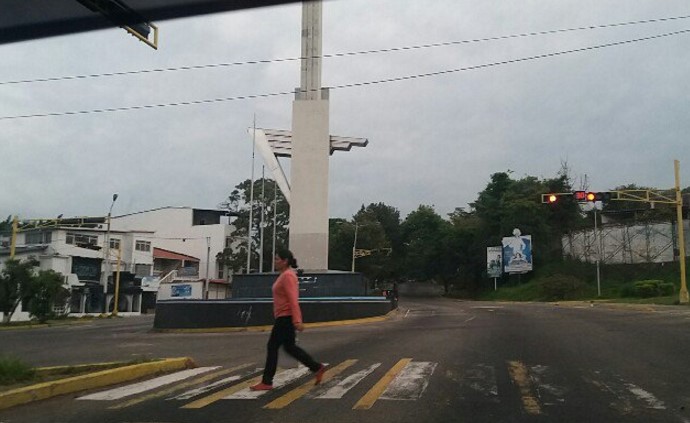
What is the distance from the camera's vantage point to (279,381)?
8.67m

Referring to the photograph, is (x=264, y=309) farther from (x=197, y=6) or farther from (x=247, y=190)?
(x=247, y=190)

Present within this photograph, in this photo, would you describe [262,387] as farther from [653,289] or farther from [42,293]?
[653,289]

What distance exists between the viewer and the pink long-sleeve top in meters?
8.01

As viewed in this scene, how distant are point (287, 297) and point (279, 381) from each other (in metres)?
1.41

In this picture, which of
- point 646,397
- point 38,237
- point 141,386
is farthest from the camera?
point 38,237

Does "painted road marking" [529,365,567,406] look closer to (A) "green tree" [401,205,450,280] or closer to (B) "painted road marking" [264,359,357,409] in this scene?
(B) "painted road marking" [264,359,357,409]

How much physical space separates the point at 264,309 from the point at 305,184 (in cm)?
1223

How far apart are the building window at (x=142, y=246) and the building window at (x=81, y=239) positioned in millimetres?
4271

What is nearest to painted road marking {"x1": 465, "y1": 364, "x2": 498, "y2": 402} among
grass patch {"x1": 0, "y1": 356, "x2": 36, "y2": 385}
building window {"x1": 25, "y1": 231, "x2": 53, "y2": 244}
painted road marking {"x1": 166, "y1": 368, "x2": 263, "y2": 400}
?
painted road marking {"x1": 166, "y1": 368, "x2": 263, "y2": 400}

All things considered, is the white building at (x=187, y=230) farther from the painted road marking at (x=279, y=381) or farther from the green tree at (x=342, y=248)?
the painted road marking at (x=279, y=381)

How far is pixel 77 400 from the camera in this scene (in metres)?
7.78

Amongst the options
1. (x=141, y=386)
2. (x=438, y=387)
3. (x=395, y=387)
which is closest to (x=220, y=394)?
(x=141, y=386)

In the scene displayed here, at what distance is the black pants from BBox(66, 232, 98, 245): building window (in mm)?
61224

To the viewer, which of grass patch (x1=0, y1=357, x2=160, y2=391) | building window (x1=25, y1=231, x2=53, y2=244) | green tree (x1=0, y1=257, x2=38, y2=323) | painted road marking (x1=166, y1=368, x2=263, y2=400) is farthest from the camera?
building window (x1=25, y1=231, x2=53, y2=244)
